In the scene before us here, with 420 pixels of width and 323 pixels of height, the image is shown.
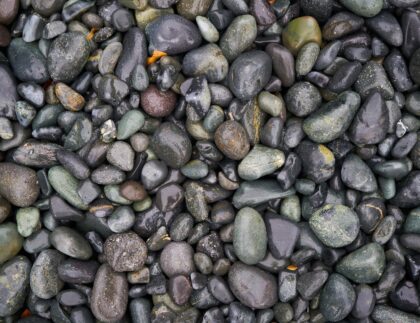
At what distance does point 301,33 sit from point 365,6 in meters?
0.33

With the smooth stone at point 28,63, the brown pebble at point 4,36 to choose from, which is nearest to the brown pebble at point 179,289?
the smooth stone at point 28,63

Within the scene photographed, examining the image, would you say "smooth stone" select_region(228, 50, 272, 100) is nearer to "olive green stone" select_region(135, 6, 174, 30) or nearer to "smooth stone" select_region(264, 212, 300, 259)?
"olive green stone" select_region(135, 6, 174, 30)

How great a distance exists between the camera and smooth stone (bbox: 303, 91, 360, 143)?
90.1 inches

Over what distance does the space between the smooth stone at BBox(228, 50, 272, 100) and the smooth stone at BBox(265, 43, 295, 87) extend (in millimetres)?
43

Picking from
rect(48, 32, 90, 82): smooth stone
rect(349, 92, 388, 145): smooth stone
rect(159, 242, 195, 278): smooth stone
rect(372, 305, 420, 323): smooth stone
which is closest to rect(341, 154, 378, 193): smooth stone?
rect(349, 92, 388, 145): smooth stone

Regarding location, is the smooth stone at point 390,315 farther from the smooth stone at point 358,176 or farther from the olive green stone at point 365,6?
the olive green stone at point 365,6

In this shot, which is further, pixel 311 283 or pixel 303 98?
pixel 303 98

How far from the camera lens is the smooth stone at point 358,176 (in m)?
2.33

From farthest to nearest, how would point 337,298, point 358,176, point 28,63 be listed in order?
point 28,63 → point 358,176 → point 337,298

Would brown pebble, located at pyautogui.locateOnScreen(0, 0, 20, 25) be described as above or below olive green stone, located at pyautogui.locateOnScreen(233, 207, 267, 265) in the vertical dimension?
above

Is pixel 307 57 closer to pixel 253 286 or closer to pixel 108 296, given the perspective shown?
pixel 253 286

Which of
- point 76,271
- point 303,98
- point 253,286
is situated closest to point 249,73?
point 303,98

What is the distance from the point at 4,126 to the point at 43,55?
1.34 ft

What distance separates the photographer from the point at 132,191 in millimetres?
2334
